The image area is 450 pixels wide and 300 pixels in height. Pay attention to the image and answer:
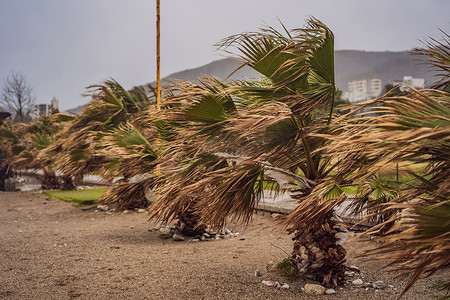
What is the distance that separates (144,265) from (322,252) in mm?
2751

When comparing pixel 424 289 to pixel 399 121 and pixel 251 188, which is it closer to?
pixel 251 188

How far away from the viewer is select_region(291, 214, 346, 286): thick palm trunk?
180 inches

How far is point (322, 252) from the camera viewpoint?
4625 mm

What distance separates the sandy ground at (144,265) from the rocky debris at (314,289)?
0.11 meters

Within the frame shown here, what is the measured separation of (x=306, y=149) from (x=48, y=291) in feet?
11.4

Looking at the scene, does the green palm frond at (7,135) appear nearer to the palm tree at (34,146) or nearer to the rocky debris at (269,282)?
the palm tree at (34,146)

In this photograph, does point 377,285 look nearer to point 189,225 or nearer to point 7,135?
point 189,225

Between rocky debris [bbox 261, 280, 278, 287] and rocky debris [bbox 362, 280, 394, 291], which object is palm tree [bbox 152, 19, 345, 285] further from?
rocky debris [bbox 261, 280, 278, 287]

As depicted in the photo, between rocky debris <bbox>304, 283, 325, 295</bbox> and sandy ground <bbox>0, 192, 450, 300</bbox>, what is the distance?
114 mm

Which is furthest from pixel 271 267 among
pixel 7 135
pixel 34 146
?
pixel 7 135

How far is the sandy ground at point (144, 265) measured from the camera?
4598 millimetres

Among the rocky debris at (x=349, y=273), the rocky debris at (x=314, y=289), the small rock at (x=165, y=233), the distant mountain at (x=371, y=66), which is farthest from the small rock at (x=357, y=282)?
A: the distant mountain at (x=371, y=66)

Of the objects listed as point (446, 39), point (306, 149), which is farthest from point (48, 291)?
point (446, 39)

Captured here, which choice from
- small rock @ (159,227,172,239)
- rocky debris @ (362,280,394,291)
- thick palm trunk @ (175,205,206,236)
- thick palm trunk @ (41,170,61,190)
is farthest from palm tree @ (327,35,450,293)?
thick palm trunk @ (41,170,61,190)
